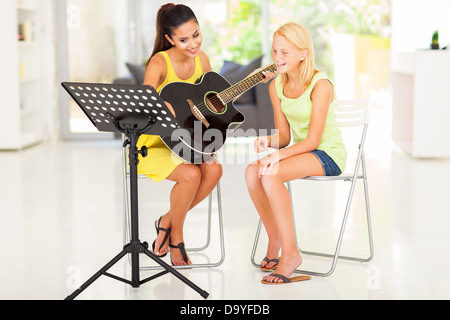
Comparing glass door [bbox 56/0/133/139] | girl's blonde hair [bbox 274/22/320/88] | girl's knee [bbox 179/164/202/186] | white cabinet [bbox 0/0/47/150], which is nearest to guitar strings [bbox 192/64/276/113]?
girl's blonde hair [bbox 274/22/320/88]

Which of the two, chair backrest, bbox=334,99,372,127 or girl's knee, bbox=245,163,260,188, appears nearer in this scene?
girl's knee, bbox=245,163,260,188

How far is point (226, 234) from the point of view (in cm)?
350

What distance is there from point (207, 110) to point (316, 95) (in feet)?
1.50

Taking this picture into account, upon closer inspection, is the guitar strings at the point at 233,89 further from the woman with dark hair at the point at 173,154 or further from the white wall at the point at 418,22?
the white wall at the point at 418,22

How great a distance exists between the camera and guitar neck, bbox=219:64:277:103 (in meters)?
2.76

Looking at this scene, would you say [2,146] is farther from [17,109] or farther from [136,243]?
[136,243]

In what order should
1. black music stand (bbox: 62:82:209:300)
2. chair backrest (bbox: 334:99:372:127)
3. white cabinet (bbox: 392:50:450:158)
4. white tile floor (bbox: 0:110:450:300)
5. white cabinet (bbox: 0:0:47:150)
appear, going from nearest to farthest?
black music stand (bbox: 62:82:209:300) → white tile floor (bbox: 0:110:450:300) → chair backrest (bbox: 334:99:372:127) → white cabinet (bbox: 392:50:450:158) → white cabinet (bbox: 0:0:47:150)

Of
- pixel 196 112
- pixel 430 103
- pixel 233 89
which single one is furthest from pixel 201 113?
pixel 430 103

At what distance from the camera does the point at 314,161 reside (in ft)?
8.98

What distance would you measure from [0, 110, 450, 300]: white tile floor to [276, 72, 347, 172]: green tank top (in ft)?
1.59

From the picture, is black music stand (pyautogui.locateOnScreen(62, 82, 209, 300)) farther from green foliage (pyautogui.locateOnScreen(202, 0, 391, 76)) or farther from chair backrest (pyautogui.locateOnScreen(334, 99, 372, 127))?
green foliage (pyautogui.locateOnScreen(202, 0, 391, 76))

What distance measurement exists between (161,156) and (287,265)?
0.68 meters

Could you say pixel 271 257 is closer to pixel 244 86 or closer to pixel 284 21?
pixel 244 86

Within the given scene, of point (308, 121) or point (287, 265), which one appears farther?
point (308, 121)
